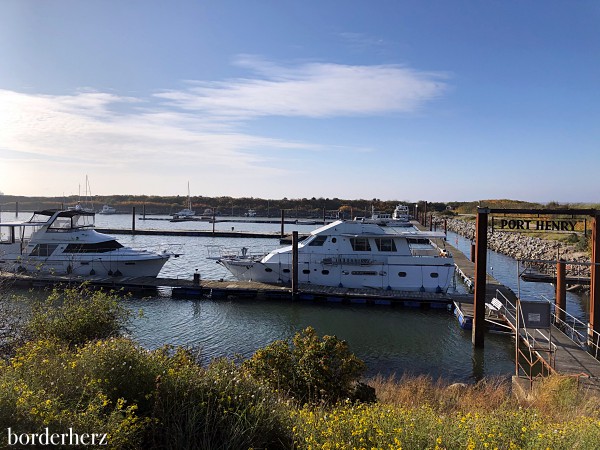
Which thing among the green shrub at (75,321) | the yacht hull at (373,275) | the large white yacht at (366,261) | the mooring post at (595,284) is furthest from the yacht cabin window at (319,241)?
the green shrub at (75,321)

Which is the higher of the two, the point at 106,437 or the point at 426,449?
the point at 106,437

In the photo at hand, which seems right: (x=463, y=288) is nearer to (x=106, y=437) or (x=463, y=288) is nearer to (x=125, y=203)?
(x=106, y=437)

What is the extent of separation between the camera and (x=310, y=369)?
955 centimetres

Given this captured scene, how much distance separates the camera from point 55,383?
5.51m

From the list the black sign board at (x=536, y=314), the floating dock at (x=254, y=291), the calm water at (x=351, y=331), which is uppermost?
the black sign board at (x=536, y=314)

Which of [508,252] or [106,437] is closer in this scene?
[106,437]

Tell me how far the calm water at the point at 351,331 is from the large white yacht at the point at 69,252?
429 cm

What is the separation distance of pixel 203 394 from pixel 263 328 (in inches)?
614

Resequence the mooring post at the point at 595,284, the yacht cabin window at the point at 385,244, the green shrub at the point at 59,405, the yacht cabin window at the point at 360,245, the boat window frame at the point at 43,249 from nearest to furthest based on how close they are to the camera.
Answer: the green shrub at the point at 59,405, the mooring post at the point at 595,284, the yacht cabin window at the point at 385,244, the yacht cabin window at the point at 360,245, the boat window frame at the point at 43,249

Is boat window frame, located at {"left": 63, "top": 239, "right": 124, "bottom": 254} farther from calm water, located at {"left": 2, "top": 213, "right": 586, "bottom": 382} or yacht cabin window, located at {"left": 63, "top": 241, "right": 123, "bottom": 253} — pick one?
calm water, located at {"left": 2, "top": 213, "right": 586, "bottom": 382}

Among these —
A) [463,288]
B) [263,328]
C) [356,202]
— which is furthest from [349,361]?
[356,202]

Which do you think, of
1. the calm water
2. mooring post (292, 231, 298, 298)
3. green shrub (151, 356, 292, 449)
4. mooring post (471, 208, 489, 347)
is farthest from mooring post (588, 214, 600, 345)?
mooring post (292, 231, 298, 298)

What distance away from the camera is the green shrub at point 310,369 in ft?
30.6

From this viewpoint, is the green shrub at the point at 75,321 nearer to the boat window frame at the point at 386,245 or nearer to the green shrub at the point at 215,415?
the green shrub at the point at 215,415
